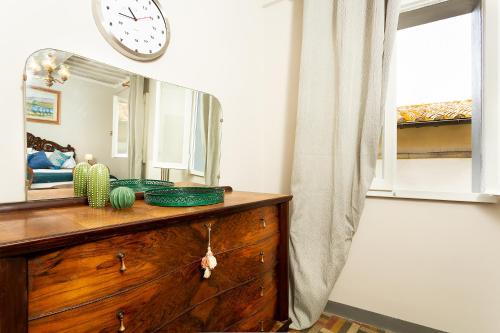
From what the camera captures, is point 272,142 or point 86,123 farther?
point 272,142

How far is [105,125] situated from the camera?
1192 mm

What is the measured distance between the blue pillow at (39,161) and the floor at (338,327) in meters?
1.62

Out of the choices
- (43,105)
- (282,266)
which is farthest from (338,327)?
(43,105)

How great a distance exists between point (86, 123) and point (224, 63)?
102 centimetres

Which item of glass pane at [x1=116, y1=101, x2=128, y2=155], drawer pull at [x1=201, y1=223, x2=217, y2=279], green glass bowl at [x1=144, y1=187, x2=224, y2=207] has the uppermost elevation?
glass pane at [x1=116, y1=101, x2=128, y2=155]

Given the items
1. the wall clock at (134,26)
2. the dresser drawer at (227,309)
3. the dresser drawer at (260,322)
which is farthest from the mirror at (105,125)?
the dresser drawer at (260,322)

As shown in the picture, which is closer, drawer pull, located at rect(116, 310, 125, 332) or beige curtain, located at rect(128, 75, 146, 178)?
drawer pull, located at rect(116, 310, 125, 332)

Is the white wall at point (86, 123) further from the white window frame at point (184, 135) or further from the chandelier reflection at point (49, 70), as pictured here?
the white window frame at point (184, 135)

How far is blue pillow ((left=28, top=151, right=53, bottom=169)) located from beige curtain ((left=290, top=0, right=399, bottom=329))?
1.34m

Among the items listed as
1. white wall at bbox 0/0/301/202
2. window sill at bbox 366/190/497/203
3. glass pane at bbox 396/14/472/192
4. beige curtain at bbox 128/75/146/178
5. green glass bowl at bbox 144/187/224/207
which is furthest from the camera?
glass pane at bbox 396/14/472/192

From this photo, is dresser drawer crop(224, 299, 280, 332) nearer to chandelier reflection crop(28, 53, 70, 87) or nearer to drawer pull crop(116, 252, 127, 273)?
drawer pull crop(116, 252, 127, 273)

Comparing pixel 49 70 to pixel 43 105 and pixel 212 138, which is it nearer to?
pixel 43 105

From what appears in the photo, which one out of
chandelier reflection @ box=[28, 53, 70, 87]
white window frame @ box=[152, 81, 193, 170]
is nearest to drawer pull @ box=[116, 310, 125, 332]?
white window frame @ box=[152, 81, 193, 170]

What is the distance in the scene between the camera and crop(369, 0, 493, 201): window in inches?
60.8
